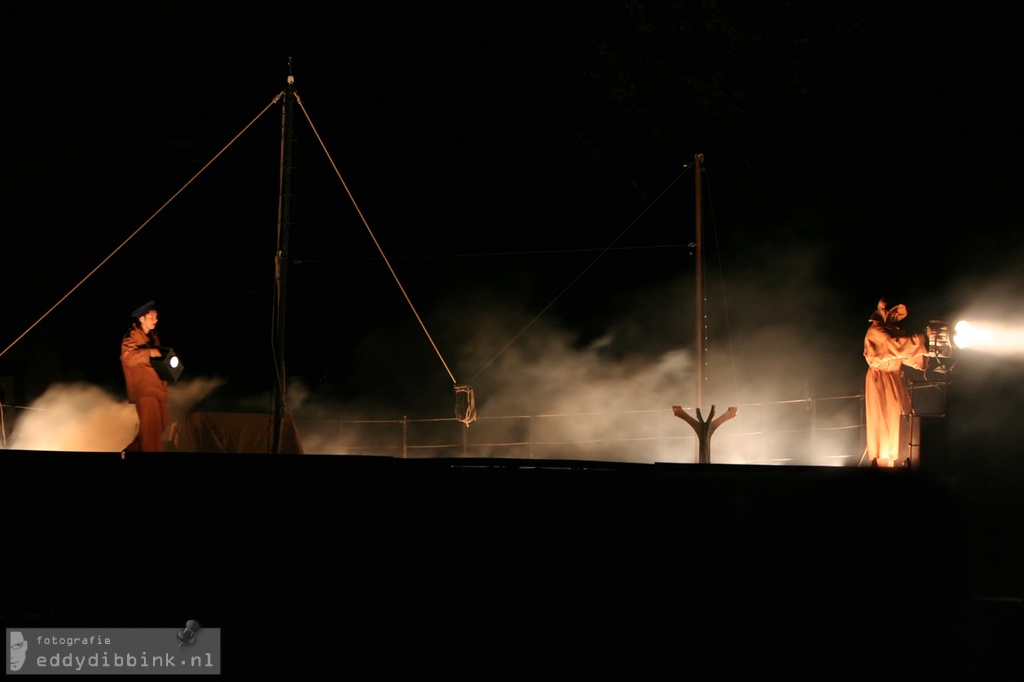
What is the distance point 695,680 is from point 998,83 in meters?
13.4

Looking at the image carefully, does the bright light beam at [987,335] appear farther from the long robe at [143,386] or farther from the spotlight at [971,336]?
the long robe at [143,386]

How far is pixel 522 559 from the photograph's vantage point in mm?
7863

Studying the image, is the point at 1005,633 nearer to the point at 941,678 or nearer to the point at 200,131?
the point at 941,678

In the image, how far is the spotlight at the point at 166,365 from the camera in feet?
33.0

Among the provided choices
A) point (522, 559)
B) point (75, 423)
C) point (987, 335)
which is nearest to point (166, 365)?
point (522, 559)

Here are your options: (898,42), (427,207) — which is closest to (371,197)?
(427,207)

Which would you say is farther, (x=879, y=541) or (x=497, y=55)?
(x=497, y=55)

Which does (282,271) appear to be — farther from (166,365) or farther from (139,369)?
(139,369)

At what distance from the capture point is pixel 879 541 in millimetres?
7898

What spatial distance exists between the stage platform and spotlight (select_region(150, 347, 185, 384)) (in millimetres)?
2223

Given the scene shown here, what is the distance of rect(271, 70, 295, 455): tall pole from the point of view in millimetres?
10484

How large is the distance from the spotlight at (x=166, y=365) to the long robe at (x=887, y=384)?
597cm

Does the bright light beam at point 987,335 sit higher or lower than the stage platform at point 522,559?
higher

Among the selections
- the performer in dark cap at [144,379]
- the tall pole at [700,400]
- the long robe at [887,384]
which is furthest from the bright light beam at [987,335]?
the performer in dark cap at [144,379]
